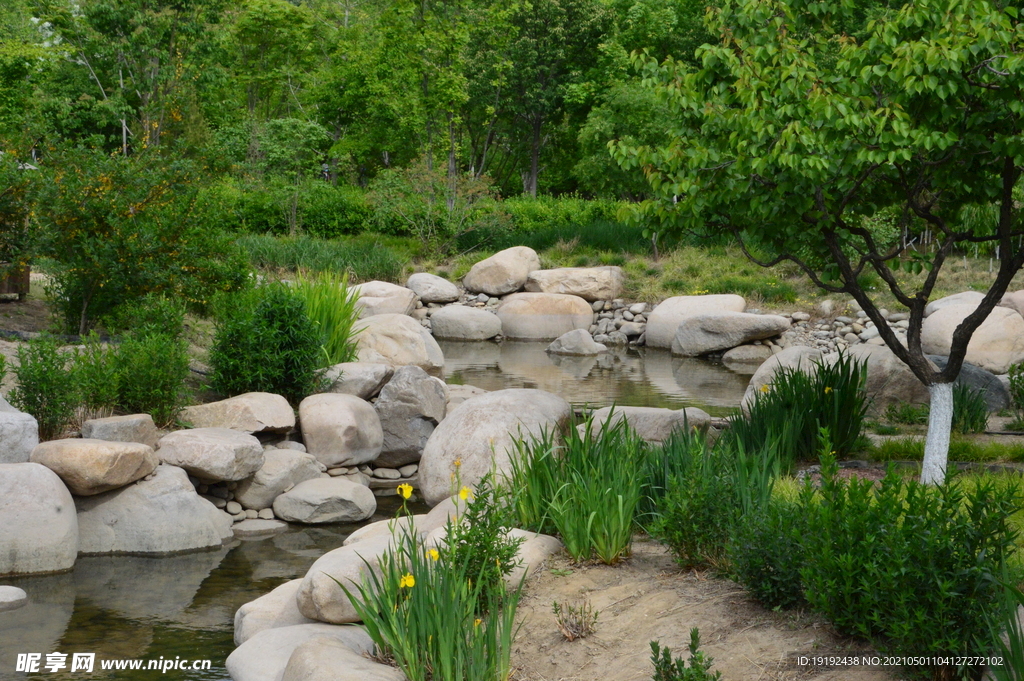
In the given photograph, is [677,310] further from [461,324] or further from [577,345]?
[461,324]

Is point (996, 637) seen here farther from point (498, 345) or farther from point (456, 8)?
point (456, 8)

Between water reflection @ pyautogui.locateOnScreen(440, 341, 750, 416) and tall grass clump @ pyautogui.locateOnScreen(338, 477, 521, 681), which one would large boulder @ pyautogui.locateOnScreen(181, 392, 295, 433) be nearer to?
water reflection @ pyautogui.locateOnScreen(440, 341, 750, 416)

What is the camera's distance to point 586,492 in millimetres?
4641

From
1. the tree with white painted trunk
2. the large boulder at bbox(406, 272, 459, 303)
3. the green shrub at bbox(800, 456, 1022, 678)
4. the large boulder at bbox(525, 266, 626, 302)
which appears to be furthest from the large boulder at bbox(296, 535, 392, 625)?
the large boulder at bbox(525, 266, 626, 302)

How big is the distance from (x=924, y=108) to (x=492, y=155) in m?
34.8

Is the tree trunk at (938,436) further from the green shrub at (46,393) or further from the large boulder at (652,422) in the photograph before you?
the green shrub at (46,393)

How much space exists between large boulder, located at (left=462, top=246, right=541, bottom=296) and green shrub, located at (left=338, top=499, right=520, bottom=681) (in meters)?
18.0

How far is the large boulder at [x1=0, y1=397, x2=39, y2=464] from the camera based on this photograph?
22.7ft

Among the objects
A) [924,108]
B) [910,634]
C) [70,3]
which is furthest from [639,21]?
[910,634]

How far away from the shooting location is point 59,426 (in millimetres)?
7723

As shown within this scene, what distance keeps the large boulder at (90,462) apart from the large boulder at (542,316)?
13937 mm

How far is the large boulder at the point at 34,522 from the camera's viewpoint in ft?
20.8

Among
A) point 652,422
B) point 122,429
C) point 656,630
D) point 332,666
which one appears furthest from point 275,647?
point 652,422

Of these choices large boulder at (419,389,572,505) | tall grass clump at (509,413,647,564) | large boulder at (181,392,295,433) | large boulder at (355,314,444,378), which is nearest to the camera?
tall grass clump at (509,413,647,564)
